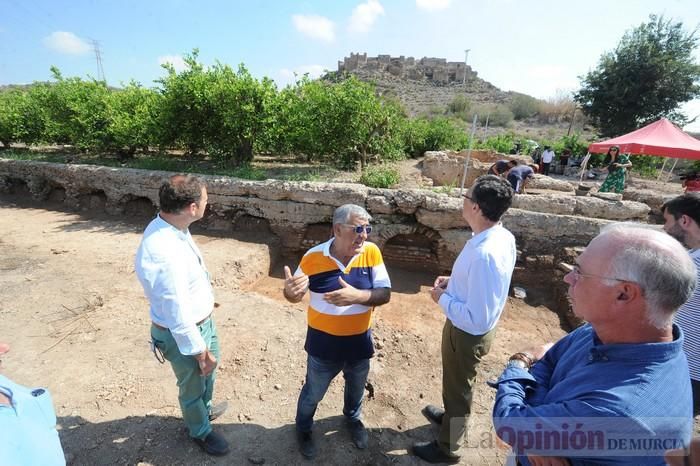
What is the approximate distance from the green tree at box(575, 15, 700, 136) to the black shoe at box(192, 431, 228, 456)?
24662 millimetres

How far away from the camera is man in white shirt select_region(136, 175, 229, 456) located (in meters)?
2.11

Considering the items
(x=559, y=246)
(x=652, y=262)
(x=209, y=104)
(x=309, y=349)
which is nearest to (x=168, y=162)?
(x=209, y=104)

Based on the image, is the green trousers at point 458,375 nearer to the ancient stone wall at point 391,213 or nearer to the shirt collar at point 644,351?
the shirt collar at point 644,351

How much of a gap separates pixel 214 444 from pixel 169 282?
143cm

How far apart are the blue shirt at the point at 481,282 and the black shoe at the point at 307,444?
1.52 metres

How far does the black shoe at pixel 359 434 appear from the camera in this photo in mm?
2742

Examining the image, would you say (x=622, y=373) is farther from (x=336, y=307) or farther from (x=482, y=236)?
(x=336, y=307)

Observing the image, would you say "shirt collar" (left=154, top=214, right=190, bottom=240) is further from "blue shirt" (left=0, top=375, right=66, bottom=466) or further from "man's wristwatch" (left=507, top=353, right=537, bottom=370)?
"man's wristwatch" (left=507, top=353, right=537, bottom=370)

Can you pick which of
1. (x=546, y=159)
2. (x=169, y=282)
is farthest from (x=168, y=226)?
(x=546, y=159)

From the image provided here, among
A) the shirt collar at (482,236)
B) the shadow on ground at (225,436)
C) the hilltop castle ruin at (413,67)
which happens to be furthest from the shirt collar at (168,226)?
the hilltop castle ruin at (413,67)

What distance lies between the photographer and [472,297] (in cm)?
216

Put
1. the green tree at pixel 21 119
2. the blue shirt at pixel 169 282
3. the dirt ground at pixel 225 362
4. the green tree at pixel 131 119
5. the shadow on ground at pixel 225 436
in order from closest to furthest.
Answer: the blue shirt at pixel 169 282 < the shadow on ground at pixel 225 436 < the dirt ground at pixel 225 362 < the green tree at pixel 131 119 < the green tree at pixel 21 119

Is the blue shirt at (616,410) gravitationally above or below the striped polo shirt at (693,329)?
above

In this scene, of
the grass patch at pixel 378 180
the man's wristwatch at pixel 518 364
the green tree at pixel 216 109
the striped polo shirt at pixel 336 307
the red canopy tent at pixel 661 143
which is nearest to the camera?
the man's wristwatch at pixel 518 364
